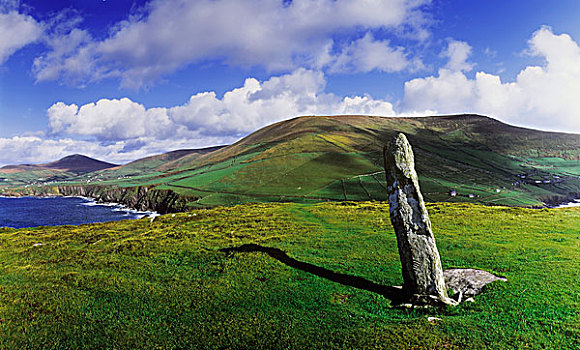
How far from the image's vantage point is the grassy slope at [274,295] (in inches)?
508

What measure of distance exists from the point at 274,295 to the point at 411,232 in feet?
27.4

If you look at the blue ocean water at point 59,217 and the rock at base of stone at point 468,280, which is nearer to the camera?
the rock at base of stone at point 468,280

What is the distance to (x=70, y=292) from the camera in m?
18.8

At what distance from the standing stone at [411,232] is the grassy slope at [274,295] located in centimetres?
153

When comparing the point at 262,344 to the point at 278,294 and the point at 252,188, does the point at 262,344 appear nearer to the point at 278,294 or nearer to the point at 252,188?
the point at 278,294

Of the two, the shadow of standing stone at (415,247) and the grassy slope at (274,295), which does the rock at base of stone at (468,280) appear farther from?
the grassy slope at (274,295)

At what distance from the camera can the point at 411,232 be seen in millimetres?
17328

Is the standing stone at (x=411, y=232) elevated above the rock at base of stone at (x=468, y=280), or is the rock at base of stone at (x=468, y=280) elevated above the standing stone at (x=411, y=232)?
the standing stone at (x=411, y=232)

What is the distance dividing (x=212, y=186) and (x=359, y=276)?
520 feet

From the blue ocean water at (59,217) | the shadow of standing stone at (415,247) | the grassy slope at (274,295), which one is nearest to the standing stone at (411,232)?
the shadow of standing stone at (415,247)

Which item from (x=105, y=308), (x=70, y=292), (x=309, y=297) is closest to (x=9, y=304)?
(x=70, y=292)

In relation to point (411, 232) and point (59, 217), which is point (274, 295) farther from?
point (59, 217)

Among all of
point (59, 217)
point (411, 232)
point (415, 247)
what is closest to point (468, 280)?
point (415, 247)

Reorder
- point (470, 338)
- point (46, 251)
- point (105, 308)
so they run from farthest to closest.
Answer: point (46, 251)
point (105, 308)
point (470, 338)
